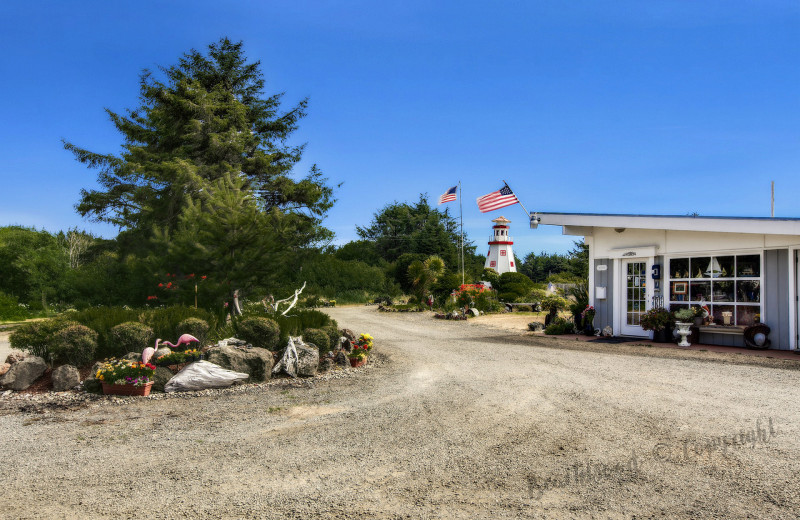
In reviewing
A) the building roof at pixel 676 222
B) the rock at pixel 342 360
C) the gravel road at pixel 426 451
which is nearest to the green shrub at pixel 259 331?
the rock at pixel 342 360

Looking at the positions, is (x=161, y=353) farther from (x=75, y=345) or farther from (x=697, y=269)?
(x=697, y=269)

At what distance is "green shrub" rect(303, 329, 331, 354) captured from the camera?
8.47 m

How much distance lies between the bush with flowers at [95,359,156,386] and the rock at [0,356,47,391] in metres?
1.01

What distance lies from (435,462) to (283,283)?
9.16m

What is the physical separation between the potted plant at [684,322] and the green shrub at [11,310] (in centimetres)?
2199

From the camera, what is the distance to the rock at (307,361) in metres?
7.49

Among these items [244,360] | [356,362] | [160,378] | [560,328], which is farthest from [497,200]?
[160,378]

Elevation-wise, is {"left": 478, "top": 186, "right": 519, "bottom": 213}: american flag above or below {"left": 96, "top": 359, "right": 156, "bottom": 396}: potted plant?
above

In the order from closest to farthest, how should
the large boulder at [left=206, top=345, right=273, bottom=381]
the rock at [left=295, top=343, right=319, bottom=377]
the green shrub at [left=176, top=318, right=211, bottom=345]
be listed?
the large boulder at [left=206, top=345, right=273, bottom=381] → the rock at [left=295, top=343, right=319, bottom=377] → the green shrub at [left=176, top=318, right=211, bottom=345]

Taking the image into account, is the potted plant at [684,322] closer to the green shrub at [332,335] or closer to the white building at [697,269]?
the white building at [697,269]

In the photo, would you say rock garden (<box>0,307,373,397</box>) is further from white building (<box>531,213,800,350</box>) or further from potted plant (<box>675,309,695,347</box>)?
white building (<box>531,213,800,350</box>)

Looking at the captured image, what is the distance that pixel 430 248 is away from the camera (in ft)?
141

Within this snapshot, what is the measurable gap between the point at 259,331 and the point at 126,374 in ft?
6.41

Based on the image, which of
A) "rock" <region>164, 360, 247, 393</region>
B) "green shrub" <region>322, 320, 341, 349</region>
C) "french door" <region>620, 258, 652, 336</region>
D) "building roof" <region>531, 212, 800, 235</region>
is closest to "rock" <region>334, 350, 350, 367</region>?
"green shrub" <region>322, 320, 341, 349</region>
